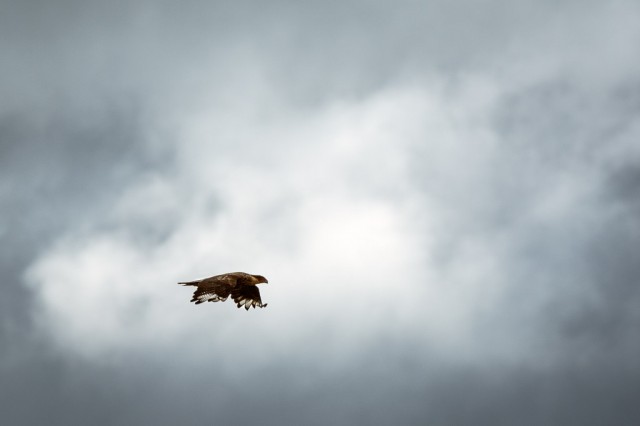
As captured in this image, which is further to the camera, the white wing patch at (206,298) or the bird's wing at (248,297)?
the bird's wing at (248,297)

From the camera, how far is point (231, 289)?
39.3m

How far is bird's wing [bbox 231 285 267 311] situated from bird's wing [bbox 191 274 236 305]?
34.8 inches

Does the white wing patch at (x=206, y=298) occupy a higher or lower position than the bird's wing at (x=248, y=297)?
lower

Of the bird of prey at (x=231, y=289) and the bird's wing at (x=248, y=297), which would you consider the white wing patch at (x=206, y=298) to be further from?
the bird's wing at (x=248, y=297)

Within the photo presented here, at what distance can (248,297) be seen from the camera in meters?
40.7

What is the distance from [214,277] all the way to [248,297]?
2865 millimetres

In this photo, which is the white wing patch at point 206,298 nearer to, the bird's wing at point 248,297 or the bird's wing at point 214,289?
the bird's wing at point 214,289

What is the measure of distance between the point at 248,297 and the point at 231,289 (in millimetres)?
1634

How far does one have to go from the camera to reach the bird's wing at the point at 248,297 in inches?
1580

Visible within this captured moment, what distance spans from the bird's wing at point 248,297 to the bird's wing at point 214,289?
0.88 meters

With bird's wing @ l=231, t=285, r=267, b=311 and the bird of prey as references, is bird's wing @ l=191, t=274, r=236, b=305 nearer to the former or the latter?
the bird of prey

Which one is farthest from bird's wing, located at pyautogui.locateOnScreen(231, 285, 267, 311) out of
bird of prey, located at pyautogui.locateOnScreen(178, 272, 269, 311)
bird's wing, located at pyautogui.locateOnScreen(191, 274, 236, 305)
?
bird's wing, located at pyautogui.locateOnScreen(191, 274, 236, 305)

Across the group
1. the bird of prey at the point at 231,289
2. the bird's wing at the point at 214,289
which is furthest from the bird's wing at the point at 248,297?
the bird's wing at the point at 214,289

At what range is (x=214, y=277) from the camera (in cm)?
3847
